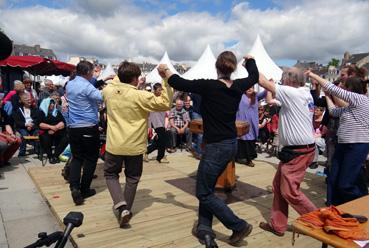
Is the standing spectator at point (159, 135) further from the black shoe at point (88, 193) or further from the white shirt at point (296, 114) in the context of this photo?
the white shirt at point (296, 114)

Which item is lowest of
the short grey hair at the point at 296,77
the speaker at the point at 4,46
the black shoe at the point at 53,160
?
the black shoe at the point at 53,160

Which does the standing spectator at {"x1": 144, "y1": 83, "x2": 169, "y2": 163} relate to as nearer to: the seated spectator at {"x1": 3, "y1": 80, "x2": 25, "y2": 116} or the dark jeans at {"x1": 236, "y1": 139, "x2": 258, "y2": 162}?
the dark jeans at {"x1": 236, "y1": 139, "x2": 258, "y2": 162}

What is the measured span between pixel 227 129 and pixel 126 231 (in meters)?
1.71

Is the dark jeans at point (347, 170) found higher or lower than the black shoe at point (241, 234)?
higher

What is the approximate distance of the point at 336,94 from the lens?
3.77m

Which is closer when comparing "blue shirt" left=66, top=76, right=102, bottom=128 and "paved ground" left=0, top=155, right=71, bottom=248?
"paved ground" left=0, top=155, right=71, bottom=248

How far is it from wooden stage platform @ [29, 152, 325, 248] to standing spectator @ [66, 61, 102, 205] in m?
0.48

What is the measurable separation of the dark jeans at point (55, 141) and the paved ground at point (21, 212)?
101 cm

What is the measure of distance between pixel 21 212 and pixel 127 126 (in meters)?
2.08

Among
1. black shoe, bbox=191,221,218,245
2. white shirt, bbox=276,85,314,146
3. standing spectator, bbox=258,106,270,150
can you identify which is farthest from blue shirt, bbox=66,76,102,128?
standing spectator, bbox=258,106,270,150

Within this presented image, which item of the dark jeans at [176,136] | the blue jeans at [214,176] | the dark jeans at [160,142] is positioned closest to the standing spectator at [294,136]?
the blue jeans at [214,176]

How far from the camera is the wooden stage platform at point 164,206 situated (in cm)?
396

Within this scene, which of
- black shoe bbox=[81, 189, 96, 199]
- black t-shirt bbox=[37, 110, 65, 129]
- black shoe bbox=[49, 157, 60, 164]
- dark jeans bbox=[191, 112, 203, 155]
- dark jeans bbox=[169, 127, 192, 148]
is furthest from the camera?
dark jeans bbox=[169, 127, 192, 148]

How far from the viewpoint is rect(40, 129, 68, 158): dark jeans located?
316 inches
